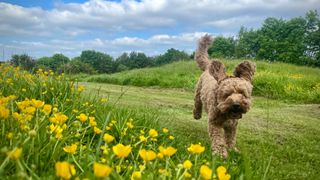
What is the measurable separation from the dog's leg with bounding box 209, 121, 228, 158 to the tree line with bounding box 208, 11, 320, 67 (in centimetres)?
3357

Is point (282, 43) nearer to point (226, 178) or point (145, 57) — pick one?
point (145, 57)

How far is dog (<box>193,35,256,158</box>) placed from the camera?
3.96m

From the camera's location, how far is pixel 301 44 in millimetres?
40719

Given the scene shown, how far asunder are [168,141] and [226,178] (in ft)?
8.36

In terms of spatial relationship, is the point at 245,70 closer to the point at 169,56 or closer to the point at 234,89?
the point at 234,89

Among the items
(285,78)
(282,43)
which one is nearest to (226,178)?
(285,78)

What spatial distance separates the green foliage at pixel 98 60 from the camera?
1789 inches

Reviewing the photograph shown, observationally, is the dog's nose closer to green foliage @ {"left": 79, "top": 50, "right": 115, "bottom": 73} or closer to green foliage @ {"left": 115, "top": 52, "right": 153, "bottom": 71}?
green foliage @ {"left": 79, "top": 50, "right": 115, "bottom": 73}

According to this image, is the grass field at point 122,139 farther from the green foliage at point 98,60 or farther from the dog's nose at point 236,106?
the green foliage at point 98,60

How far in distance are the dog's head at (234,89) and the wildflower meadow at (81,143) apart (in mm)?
581

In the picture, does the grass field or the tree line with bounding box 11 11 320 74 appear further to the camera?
the tree line with bounding box 11 11 320 74

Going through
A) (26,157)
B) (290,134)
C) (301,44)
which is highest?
(301,44)

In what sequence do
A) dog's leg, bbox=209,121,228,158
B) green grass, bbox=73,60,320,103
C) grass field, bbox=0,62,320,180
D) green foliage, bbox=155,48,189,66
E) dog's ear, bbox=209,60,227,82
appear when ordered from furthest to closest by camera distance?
green foliage, bbox=155,48,189,66, green grass, bbox=73,60,320,103, dog's ear, bbox=209,60,227,82, dog's leg, bbox=209,121,228,158, grass field, bbox=0,62,320,180

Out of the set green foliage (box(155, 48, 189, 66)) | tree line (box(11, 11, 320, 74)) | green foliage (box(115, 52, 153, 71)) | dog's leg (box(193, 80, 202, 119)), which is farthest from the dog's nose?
green foliage (box(155, 48, 189, 66))
